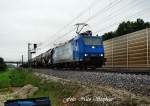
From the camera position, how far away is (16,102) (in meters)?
6.04

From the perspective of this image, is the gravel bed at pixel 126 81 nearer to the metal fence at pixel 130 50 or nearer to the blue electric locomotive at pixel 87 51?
the blue electric locomotive at pixel 87 51

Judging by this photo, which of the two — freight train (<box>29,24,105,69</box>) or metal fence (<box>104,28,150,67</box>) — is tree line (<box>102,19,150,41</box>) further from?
freight train (<box>29,24,105,69</box>)

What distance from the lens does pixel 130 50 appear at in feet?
127

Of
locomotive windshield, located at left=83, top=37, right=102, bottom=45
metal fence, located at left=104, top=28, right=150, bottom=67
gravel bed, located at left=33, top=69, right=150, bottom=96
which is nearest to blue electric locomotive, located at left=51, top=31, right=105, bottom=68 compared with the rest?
locomotive windshield, located at left=83, top=37, right=102, bottom=45

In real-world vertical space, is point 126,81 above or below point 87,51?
below

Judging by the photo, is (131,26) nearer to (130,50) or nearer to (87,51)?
(130,50)

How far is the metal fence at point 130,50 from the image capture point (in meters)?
34.4

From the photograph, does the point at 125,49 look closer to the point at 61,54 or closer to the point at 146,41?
the point at 146,41

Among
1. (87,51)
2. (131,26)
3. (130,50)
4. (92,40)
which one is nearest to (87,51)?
(87,51)

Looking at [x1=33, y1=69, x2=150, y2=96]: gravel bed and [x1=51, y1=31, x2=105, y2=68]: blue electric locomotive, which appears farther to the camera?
[x1=51, y1=31, x2=105, y2=68]: blue electric locomotive

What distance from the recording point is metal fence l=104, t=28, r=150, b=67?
34438 mm

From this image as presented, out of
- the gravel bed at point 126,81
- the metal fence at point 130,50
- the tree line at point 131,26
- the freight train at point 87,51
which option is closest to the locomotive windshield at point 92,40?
the freight train at point 87,51

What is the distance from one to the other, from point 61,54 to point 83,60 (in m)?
12.0

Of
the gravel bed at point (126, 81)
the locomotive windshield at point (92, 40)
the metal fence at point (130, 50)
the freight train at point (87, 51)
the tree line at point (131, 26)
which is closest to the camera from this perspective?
the gravel bed at point (126, 81)
